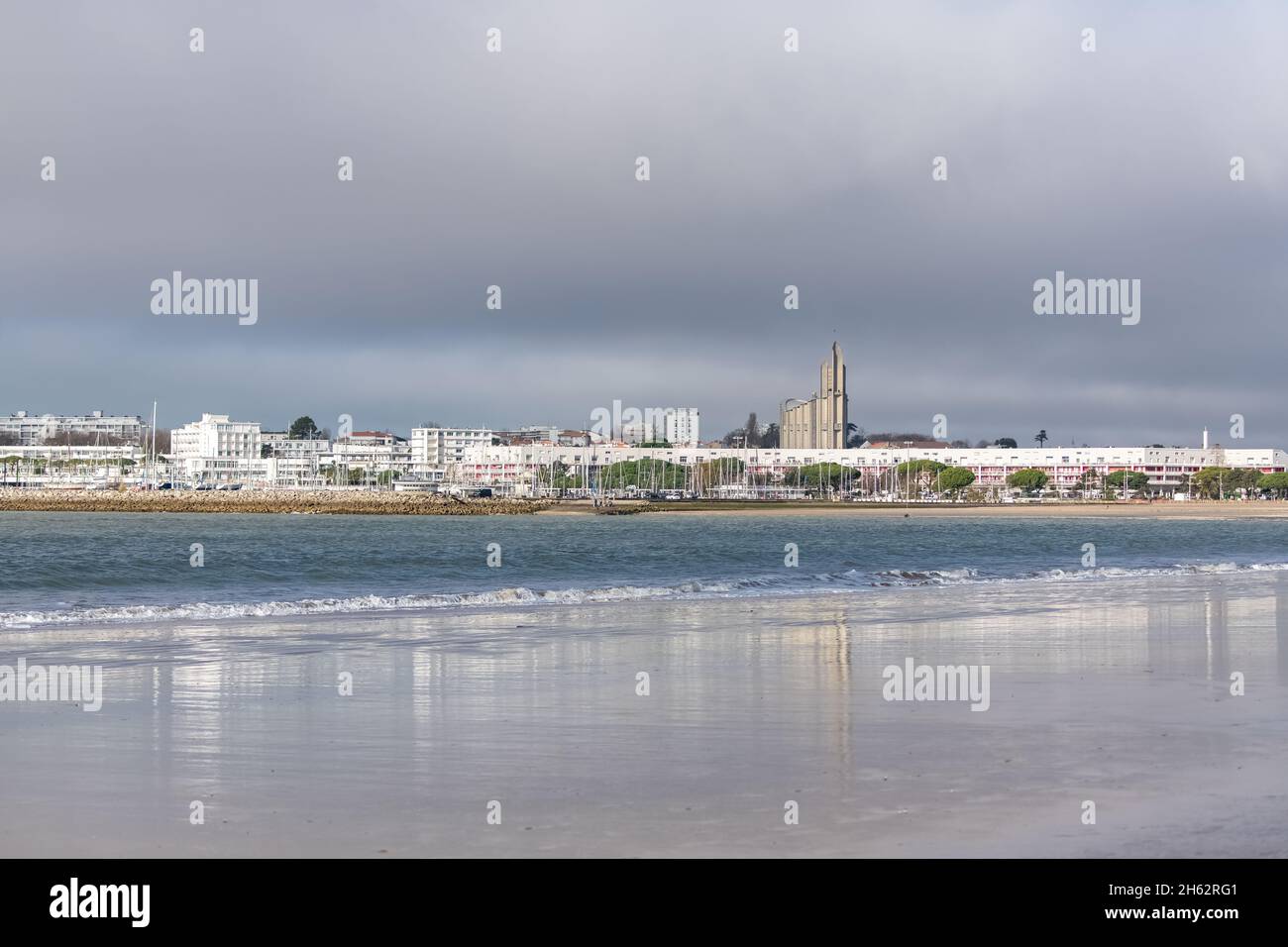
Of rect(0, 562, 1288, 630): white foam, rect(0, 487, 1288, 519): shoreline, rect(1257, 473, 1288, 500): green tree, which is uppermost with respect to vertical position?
rect(1257, 473, 1288, 500): green tree

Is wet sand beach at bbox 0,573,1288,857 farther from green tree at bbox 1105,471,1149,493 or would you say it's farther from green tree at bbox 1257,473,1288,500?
green tree at bbox 1105,471,1149,493

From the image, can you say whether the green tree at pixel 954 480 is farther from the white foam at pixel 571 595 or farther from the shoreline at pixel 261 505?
the white foam at pixel 571 595

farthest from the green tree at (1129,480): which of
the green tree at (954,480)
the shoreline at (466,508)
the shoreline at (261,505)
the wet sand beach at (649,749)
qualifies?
the wet sand beach at (649,749)

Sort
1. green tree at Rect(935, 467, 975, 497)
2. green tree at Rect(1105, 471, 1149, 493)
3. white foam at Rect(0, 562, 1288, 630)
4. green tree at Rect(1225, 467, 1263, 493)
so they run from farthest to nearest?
green tree at Rect(1105, 471, 1149, 493) < green tree at Rect(935, 467, 975, 497) < green tree at Rect(1225, 467, 1263, 493) < white foam at Rect(0, 562, 1288, 630)

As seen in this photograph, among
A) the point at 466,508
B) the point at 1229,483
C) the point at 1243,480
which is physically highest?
the point at 1243,480

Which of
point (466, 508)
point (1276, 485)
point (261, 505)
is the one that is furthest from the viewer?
point (1276, 485)

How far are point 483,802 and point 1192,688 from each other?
7.98 m

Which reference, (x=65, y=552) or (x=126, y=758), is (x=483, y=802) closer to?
(x=126, y=758)

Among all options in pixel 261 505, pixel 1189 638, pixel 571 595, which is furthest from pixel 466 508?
pixel 1189 638

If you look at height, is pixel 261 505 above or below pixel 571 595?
above

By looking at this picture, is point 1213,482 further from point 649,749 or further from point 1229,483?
point 649,749

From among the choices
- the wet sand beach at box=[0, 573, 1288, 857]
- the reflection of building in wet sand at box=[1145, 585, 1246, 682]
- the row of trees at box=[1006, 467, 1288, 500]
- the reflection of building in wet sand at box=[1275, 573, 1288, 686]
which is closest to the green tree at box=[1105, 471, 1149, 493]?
the row of trees at box=[1006, 467, 1288, 500]

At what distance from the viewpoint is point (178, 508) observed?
12200 cm
